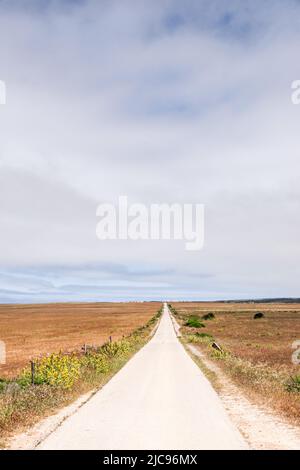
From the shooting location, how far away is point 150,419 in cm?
1352

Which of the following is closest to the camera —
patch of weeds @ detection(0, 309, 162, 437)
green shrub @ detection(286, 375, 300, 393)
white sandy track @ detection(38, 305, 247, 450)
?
white sandy track @ detection(38, 305, 247, 450)

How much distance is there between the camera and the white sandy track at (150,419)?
11000 millimetres

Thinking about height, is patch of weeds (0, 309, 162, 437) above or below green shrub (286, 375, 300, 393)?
above

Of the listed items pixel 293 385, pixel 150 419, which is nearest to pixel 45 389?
pixel 150 419

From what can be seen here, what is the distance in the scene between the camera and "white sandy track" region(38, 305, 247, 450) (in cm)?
1100

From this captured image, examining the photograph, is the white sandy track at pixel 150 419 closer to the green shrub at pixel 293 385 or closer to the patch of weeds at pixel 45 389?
the patch of weeds at pixel 45 389

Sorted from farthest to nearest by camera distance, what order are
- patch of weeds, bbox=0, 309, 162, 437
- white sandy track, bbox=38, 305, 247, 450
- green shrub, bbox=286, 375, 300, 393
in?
1. green shrub, bbox=286, 375, 300, 393
2. patch of weeds, bbox=0, 309, 162, 437
3. white sandy track, bbox=38, 305, 247, 450

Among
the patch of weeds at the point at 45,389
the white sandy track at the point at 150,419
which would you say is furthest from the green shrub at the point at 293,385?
the patch of weeds at the point at 45,389

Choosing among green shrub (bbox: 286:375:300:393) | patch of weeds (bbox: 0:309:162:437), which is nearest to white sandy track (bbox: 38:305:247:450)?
patch of weeds (bbox: 0:309:162:437)

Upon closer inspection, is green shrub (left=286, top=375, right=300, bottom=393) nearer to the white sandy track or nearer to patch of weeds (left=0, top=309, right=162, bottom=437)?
the white sandy track

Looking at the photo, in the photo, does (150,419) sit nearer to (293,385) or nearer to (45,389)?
(45,389)

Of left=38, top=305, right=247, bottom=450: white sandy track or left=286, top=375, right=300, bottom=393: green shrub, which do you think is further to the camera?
left=286, top=375, right=300, bottom=393: green shrub
